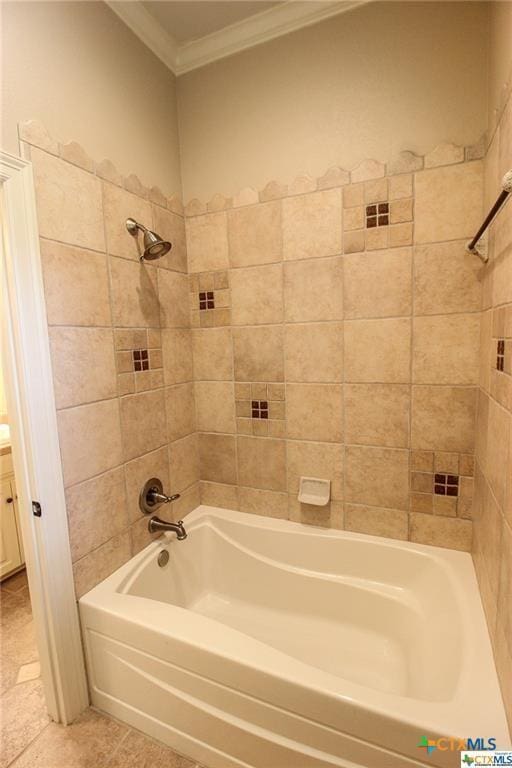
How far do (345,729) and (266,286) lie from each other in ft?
5.11

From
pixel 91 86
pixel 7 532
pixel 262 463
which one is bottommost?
pixel 7 532

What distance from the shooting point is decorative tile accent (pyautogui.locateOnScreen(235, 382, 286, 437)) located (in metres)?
1.71

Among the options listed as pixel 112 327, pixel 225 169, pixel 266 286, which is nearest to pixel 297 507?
pixel 266 286

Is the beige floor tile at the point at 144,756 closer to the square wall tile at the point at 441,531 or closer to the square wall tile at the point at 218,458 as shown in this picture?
the square wall tile at the point at 218,458

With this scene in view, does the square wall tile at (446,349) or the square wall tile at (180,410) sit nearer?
the square wall tile at (446,349)

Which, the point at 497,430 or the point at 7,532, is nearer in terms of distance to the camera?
the point at 497,430

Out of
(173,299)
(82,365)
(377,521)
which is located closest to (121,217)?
(173,299)

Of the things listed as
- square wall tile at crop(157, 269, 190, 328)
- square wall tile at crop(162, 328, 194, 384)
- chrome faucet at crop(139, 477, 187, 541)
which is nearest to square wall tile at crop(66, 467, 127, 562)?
chrome faucet at crop(139, 477, 187, 541)

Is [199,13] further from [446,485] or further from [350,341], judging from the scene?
[446,485]

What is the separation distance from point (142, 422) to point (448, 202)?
59.8 inches

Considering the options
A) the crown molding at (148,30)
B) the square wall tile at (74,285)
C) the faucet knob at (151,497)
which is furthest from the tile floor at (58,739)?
the crown molding at (148,30)

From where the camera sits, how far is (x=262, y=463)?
70.5 inches

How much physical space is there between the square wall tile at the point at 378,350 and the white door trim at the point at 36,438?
46.0 inches

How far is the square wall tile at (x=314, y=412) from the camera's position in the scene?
1.60 metres
